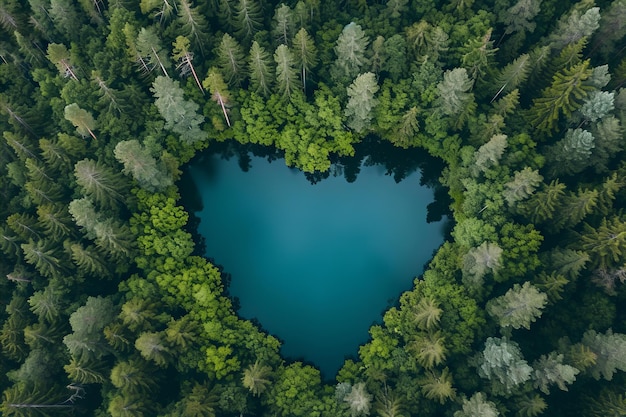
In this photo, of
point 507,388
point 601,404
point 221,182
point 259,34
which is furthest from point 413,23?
point 601,404

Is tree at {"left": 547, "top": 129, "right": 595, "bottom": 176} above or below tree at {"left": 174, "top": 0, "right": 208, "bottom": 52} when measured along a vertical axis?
below

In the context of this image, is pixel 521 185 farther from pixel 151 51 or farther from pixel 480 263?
pixel 151 51

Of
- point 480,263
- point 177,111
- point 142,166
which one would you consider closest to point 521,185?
point 480,263

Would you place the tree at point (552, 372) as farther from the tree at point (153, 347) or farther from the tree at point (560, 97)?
the tree at point (153, 347)

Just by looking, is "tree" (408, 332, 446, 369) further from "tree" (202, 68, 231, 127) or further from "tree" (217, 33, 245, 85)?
"tree" (217, 33, 245, 85)

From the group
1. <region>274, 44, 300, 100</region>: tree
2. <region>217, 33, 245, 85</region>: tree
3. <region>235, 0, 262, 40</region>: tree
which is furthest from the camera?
<region>235, 0, 262, 40</region>: tree

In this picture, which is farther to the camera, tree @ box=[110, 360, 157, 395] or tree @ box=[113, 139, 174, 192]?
tree @ box=[113, 139, 174, 192]

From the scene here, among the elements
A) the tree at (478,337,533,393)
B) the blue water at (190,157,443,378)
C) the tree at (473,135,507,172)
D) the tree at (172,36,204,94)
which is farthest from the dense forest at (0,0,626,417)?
the blue water at (190,157,443,378)
